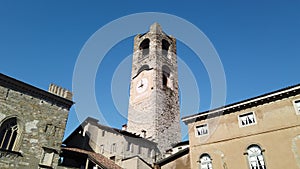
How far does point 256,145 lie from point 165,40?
3127 centimetres

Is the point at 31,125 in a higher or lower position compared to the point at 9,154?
higher

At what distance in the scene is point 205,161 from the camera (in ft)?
55.5

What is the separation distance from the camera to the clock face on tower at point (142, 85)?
37.7 meters

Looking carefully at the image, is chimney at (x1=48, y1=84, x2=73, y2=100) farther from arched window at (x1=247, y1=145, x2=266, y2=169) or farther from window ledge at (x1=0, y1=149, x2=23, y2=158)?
arched window at (x1=247, y1=145, x2=266, y2=169)

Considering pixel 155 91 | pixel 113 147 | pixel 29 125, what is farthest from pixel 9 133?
pixel 155 91

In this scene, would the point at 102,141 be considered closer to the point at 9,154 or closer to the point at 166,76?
the point at 9,154

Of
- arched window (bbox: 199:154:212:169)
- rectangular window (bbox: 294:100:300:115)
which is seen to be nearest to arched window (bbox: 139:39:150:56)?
arched window (bbox: 199:154:212:169)

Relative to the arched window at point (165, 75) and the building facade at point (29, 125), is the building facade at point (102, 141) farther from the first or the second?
the arched window at point (165, 75)

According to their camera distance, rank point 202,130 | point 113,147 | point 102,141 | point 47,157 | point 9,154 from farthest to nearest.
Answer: point 113,147, point 102,141, point 202,130, point 47,157, point 9,154

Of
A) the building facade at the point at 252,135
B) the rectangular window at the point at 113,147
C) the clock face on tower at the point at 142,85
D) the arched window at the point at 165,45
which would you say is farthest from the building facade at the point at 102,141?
the arched window at the point at 165,45

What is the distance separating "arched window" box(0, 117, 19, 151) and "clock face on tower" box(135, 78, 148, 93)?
2229 cm

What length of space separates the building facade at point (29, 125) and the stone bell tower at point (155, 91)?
15915mm

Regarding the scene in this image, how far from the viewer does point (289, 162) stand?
1404 cm

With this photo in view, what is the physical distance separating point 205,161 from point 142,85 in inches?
884
